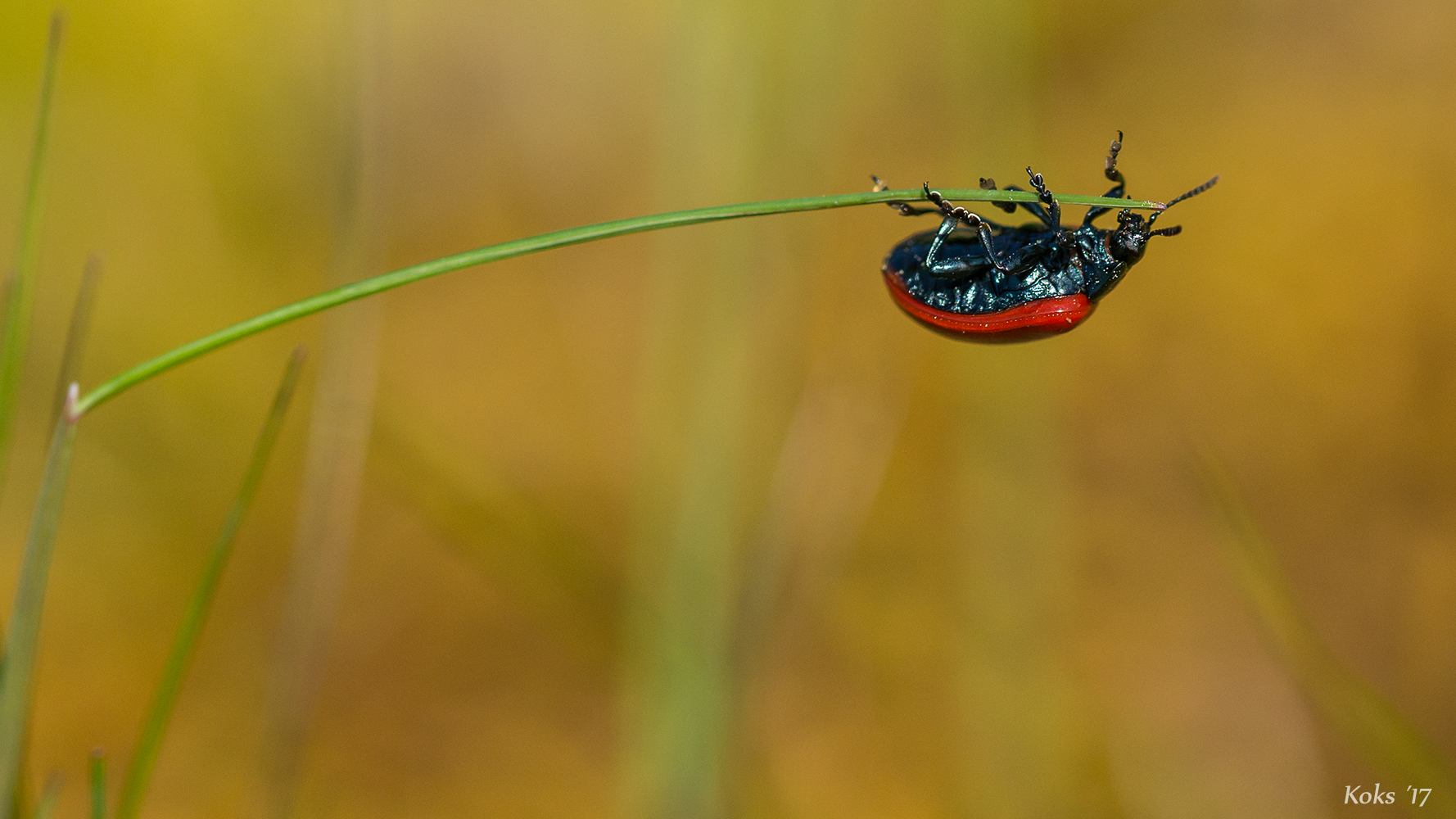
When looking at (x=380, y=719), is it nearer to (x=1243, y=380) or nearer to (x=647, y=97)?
(x=647, y=97)

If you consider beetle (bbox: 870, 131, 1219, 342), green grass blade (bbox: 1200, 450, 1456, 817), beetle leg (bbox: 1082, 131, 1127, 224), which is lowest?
green grass blade (bbox: 1200, 450, 1456, 817)

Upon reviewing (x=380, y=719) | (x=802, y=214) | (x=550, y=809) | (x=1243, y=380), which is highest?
(x=1243, y=380)

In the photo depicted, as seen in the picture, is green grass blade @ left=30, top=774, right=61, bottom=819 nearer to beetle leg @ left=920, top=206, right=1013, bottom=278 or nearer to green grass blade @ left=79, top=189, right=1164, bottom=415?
green grass blade @ left=79, top=189, right=1164, bottom=415

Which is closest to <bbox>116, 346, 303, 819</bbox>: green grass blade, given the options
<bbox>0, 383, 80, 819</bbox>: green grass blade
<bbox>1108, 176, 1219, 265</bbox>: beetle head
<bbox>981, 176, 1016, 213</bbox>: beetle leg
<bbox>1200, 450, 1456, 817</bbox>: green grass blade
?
<bbox>0, 383, 80, 819</bbox>: green grass blade

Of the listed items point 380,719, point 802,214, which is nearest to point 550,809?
point 380,719

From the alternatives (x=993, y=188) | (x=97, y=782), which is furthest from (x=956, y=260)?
(x=97, y=782)

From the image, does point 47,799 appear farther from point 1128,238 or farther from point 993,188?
point 1128,238
